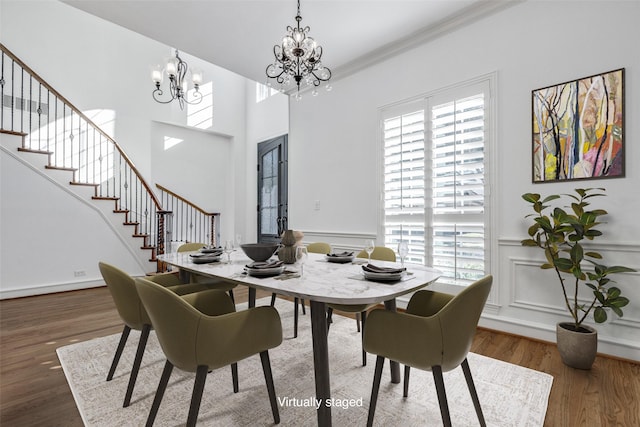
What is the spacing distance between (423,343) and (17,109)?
7.01m

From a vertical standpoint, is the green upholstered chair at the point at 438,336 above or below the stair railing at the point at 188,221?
below

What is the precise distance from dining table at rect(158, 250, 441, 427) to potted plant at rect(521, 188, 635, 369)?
119cm

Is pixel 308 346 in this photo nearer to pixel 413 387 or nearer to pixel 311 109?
pixel 413 387

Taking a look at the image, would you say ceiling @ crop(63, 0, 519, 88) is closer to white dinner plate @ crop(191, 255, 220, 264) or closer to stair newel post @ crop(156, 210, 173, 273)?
white dinner plate @ crop(191, 255, 220, 264)

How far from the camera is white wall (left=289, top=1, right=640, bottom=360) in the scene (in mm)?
2156

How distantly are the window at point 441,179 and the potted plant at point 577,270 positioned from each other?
1.92 feet

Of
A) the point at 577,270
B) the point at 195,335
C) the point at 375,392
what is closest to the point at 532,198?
the point at 577,270

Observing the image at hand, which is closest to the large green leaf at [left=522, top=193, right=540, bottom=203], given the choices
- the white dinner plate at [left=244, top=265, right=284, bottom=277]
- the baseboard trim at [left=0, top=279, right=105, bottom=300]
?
the white dinner plate at [left=244, top=265, right=284, bottom=277]

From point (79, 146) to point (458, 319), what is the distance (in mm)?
6501

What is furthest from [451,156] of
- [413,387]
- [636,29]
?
[413,387]

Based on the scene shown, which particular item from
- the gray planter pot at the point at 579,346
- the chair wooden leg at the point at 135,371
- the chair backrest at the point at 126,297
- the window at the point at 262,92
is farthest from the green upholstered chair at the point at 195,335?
the window at the point at 262,92

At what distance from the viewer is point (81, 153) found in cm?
534

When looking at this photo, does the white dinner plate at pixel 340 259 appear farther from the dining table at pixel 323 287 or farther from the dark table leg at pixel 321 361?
the dark table leg at pixel 321 361

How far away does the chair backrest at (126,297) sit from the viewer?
5.57 ft
